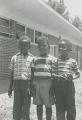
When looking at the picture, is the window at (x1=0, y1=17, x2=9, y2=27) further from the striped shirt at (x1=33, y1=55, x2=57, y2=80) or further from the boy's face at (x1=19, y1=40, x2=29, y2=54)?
the striped shirt at (x1=33, y1=55, x2=57, y2=80)

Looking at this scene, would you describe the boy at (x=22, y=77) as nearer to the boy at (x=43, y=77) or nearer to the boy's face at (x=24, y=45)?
the boy's face at (x=24, y=45)

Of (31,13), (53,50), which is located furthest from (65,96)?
(53,50)

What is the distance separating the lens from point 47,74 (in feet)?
14.7

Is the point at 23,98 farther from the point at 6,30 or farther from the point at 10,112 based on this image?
the point at 6,30

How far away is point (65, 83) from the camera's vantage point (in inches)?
173

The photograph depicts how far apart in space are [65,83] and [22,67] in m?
0.67

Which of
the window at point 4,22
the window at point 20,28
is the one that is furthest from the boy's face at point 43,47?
the window at point 20,28

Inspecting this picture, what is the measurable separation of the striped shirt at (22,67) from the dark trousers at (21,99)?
3.0 inches

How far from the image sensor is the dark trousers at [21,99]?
456cm

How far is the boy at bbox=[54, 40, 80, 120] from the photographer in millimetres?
4402

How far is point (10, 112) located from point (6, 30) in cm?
648

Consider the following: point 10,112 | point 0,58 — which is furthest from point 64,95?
point 0,58

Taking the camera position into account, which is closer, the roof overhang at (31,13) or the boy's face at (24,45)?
the boy's face at (24,45)

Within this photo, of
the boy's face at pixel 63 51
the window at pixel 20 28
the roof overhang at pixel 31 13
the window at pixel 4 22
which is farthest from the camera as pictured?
the window at pixel 20 28
